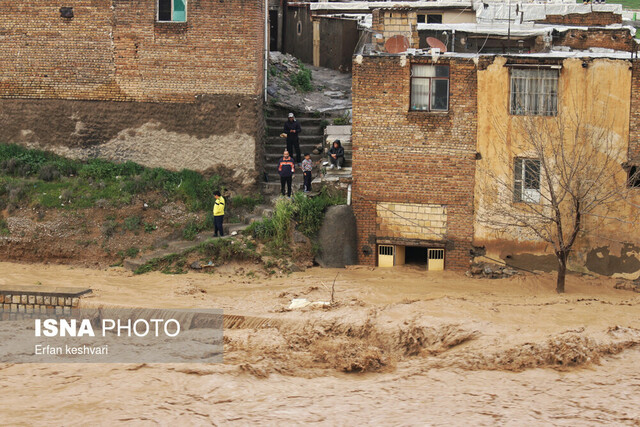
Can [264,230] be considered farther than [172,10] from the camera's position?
No

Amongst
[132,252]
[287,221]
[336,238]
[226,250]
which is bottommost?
[132,252]

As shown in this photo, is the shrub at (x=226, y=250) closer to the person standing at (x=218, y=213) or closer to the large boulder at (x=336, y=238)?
the person standing at (x=218, y=213)

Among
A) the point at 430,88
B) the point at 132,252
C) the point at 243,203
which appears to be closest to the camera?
the point at 430,88

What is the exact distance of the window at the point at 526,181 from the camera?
852 inches

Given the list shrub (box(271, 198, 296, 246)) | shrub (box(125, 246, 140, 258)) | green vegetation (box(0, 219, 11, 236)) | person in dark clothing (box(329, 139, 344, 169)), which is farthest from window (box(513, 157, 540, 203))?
green vegetation (box(0, 219, 11, 236))

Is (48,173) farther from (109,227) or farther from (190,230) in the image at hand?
(190,230)

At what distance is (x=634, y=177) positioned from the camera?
20.9 m

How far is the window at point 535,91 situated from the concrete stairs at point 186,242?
6.43 metres

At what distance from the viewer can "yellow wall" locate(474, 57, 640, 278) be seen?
20938mm

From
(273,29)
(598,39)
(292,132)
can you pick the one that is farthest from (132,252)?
(598,39)

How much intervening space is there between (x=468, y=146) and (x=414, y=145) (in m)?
1.25

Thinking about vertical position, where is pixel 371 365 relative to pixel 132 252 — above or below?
→ below

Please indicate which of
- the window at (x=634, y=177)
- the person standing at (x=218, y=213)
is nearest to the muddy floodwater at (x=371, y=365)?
the person standing at (x=218, y=213)

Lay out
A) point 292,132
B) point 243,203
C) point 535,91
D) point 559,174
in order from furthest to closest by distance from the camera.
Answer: point 292,132 < point 243,203 < point 535,91 < point 559,174
